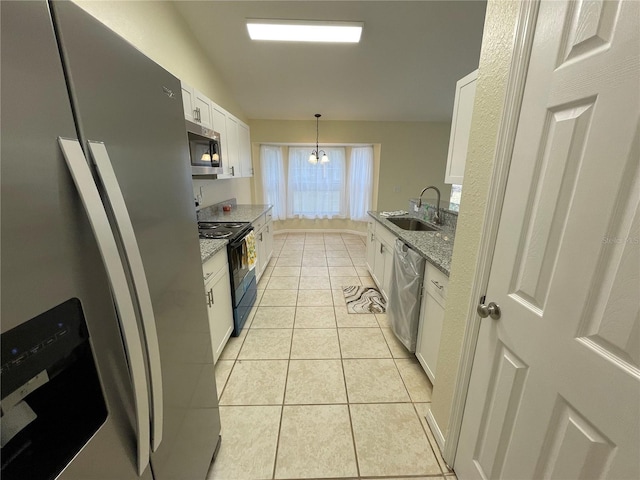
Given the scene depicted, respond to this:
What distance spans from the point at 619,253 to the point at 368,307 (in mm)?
2381

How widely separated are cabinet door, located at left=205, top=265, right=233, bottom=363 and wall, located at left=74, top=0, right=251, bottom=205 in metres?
1.48

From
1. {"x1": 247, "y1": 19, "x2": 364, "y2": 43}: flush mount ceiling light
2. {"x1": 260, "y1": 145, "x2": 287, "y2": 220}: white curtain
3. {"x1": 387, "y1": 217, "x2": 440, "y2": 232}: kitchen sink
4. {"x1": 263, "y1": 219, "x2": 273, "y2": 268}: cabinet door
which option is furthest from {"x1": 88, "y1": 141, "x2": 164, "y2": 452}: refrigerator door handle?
{"x1": 260, "y1": 145, "x2": 287, "y2": 220}: white curtain

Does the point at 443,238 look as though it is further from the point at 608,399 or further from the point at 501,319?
the point at 608,399

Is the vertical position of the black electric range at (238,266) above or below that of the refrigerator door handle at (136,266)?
below

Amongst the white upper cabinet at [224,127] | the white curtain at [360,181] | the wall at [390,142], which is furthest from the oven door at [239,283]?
the white curtain at [360,181]

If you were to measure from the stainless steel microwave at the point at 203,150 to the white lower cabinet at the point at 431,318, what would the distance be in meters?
1.91

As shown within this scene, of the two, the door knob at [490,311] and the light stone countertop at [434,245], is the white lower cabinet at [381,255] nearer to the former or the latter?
the light stone countertop at [434,245]

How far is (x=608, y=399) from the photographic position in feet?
2.02

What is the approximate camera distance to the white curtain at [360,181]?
562cm

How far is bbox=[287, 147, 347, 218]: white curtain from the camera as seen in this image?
575cm

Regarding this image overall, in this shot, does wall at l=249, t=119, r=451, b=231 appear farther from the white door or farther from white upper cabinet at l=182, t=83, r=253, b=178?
the white door

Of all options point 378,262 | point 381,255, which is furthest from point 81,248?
point 378,262

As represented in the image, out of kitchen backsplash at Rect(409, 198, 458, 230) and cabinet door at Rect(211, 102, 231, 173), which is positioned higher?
cabinet door at Rect(211, 102, 231, 173)

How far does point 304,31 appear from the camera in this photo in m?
2.71
